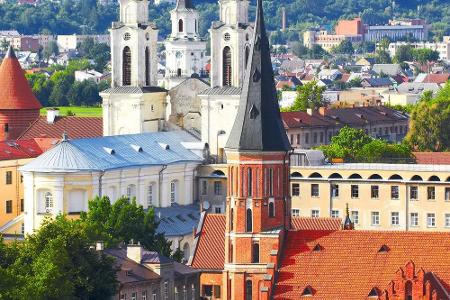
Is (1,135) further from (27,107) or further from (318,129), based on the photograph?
(318,129)

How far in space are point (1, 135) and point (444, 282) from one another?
58.4 m

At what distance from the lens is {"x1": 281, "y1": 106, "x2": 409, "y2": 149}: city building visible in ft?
570

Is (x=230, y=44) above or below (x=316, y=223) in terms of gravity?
above

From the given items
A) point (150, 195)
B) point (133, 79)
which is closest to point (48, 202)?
point (150, 195)

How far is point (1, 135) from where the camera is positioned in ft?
469

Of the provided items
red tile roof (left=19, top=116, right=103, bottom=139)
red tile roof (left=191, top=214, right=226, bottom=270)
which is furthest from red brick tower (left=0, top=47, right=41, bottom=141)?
red tile roof (left=191, top=214, right=226, bottom=270)

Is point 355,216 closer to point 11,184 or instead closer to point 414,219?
point 414,219

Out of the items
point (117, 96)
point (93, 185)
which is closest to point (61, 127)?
point (117, 96)

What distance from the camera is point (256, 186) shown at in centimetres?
9225

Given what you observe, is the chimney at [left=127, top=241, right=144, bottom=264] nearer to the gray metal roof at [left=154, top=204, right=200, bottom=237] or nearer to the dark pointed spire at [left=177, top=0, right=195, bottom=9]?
the gray metal roof at [left=154, top=204, right=200, bottom=237]

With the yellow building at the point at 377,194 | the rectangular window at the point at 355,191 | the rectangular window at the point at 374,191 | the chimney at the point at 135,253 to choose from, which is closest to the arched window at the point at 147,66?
the yellow building at the point at 377,194

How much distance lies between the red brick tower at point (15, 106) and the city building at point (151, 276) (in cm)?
4138

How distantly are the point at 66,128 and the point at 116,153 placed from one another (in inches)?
878

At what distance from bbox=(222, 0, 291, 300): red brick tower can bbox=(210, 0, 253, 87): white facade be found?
3850 centimetres
